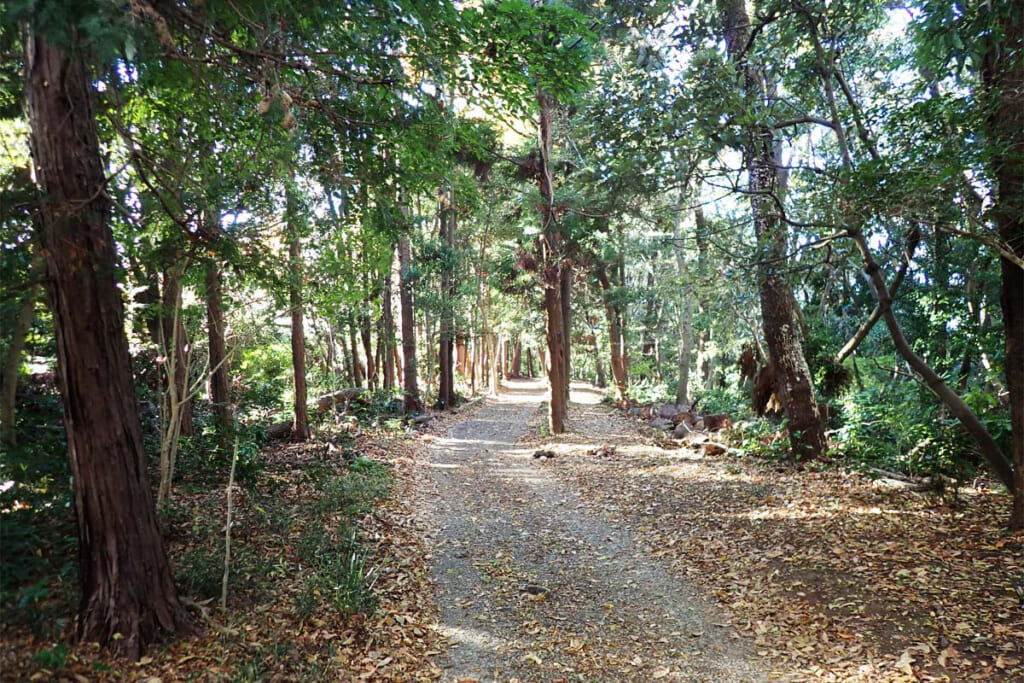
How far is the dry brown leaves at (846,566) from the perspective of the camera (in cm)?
410

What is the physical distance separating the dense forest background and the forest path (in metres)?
2.58

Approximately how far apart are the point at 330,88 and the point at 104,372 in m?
2.95

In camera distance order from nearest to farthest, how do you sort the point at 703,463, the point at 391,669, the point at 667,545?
the point at 391,669, the point at 667,545, the point at 703,463

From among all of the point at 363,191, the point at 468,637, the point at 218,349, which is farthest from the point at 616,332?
the point at 468,637

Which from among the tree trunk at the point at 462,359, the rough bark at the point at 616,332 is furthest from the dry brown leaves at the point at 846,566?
the tree trunk at the point at 462,359

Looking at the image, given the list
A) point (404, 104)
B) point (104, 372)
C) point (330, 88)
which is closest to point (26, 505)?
point (104, 372)

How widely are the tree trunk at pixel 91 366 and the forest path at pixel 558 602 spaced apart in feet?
8.09

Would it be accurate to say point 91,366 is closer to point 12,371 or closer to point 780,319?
point 12,371

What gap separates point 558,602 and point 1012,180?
5528 mm

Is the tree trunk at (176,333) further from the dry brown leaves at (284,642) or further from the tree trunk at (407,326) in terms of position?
the tree trunk at (407,326)

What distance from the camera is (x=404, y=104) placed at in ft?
17.8

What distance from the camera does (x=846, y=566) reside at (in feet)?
17.7

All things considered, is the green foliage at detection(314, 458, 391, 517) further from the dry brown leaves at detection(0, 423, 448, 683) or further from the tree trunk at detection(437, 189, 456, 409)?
the tree trunk at detection(437, 189, 456, 409)

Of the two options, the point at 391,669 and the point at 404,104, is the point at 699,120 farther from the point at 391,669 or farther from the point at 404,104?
the point at 391,669
